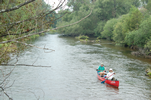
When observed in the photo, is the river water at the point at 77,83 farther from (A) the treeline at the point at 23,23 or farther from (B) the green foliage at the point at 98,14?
(B) the green foliage at the point at 98,14

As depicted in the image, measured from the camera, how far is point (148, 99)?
43.5 ft

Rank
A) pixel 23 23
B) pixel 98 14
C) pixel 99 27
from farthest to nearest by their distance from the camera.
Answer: pixel 98 14 < pixel 99 27 < pixel 23 23

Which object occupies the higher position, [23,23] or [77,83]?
[23,23]

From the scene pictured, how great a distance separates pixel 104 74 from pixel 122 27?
23.8 m

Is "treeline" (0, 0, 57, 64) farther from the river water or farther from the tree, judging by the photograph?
the river water

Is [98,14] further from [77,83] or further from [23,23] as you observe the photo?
[23,23]

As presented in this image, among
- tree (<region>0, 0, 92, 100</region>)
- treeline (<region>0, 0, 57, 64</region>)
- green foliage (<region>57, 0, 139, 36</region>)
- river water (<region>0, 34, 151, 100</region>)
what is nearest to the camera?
tree (<region>0, 0, 92, 100</region>)

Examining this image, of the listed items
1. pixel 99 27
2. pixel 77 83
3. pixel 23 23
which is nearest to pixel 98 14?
pixel 99 27

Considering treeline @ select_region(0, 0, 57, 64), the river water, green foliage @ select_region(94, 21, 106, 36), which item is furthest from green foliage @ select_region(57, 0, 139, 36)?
treeline @ select_region(0, 0, 57, 64)

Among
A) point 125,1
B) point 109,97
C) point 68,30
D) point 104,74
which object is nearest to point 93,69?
point 104,74

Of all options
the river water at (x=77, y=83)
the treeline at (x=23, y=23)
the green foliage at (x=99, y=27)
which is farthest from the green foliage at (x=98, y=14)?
the treeline at (x=23, y=23)

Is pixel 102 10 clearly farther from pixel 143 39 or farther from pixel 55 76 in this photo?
pixel 55 76

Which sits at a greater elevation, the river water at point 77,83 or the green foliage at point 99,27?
the green foliage at point 99,27

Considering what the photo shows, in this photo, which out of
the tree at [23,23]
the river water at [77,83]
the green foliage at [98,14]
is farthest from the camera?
the green foliage at [98,14]
